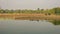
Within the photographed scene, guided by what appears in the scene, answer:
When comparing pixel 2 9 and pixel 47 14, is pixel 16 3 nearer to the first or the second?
pixel 2 9

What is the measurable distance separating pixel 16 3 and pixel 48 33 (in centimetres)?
129

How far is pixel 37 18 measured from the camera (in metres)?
4.87

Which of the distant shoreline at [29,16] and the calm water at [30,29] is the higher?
the distant shoreline at [29,16]

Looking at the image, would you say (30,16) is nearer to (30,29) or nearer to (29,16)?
(29,16)

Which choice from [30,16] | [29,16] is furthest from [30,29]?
[30,16]

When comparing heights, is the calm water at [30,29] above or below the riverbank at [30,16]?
below

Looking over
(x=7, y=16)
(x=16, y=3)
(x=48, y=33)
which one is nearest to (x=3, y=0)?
(x=16, y=3)

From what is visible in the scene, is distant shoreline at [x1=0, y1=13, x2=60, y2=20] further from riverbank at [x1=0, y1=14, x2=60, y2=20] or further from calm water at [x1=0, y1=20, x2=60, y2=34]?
calm water at [x1=0, y1=20, x2=60, y2=34]

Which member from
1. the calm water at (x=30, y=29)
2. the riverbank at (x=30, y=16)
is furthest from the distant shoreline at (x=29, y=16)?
the calm water at (x=30, y=29)

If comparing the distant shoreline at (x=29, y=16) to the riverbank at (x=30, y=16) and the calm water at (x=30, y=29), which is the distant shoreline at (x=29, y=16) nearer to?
the riverbank at (x=30, y=16)

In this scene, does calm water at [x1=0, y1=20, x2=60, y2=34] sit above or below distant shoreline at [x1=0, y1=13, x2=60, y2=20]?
below

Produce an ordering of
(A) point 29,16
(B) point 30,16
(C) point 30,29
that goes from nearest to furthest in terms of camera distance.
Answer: (C) point 30,29 → (A) point 29,16 → (B) point 30,16

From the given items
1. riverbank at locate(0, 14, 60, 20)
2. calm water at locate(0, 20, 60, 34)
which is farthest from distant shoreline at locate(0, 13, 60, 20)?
calm water at locate(0, 20, 60, 34)

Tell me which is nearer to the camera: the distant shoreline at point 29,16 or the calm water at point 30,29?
the calm water at point 30,29
